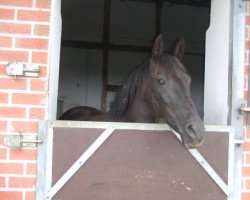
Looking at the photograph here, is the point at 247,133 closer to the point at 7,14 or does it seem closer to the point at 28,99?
the point at 28,99

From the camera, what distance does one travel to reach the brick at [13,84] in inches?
88.1

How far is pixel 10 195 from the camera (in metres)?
2.26

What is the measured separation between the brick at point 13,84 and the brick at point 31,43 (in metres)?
0.20

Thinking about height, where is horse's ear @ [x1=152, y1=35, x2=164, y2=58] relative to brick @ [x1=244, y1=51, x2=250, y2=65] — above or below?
above

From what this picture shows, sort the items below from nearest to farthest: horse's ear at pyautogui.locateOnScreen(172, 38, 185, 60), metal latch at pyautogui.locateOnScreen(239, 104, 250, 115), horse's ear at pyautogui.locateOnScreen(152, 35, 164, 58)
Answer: metal latch at pyautogui.locateOnScreen(239, 104, 250, 115) → horse's ear at pyautogui.locateOnScreen(152, 35, 164, 58) → horse's ear at pyautogui.locateOnScreen(172, 38, 185, 60)

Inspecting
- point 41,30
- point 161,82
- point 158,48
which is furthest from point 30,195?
point 158,48

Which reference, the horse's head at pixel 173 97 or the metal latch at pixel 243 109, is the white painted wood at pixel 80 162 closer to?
the horse's head at pixel 173 97

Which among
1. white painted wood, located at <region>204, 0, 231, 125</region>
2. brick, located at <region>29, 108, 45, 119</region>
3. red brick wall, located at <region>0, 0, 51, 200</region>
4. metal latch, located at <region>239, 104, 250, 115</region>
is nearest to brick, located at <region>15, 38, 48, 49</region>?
red brick wall, located at <region>0, 0, 51, 200</region>

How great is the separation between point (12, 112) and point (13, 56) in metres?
0.33

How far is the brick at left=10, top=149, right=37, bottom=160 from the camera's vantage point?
2.25 metres

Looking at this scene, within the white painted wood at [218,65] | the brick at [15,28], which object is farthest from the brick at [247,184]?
the brick at [15,28]

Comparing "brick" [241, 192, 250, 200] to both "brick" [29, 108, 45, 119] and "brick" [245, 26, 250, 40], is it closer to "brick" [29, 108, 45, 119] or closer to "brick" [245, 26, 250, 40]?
"brick" [245, 26, 250, 40]

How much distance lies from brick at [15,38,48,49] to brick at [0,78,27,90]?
0.20m

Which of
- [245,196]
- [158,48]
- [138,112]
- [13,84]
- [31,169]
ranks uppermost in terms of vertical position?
[158,48]
